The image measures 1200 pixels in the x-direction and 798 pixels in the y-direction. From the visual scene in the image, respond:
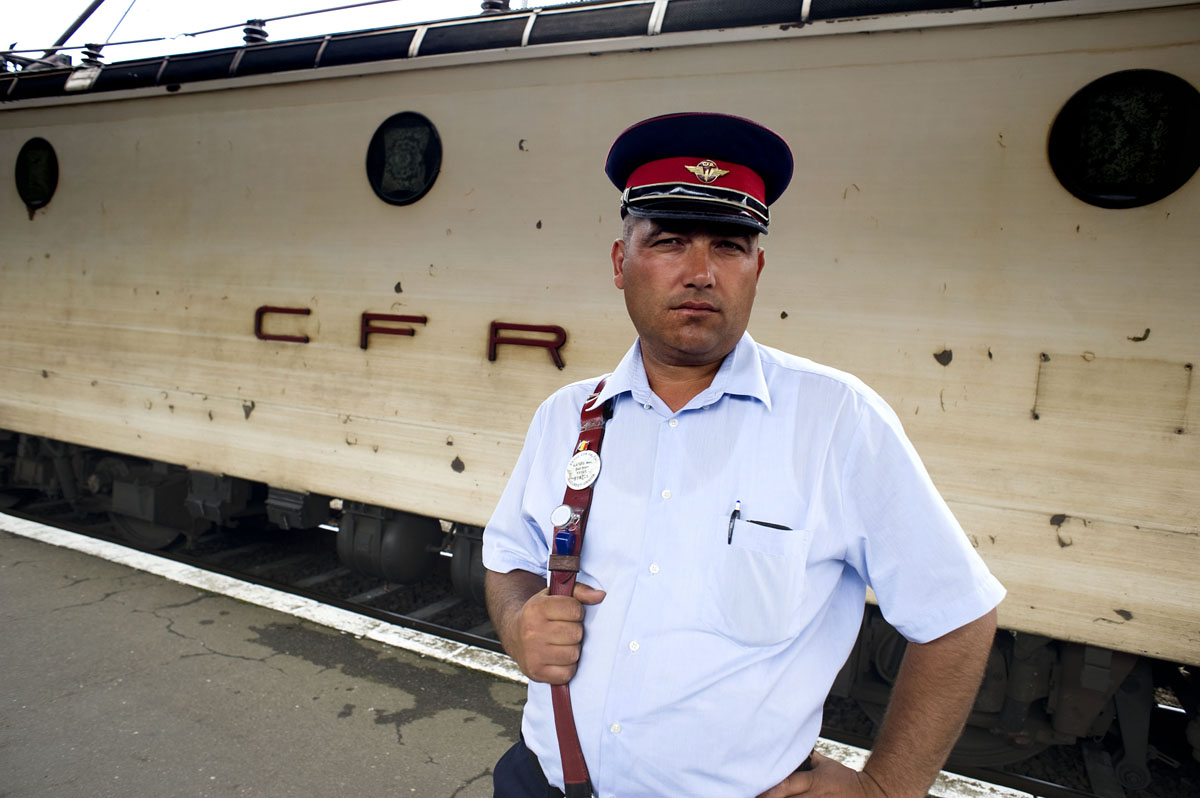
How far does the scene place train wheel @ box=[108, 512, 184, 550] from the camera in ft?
19.8

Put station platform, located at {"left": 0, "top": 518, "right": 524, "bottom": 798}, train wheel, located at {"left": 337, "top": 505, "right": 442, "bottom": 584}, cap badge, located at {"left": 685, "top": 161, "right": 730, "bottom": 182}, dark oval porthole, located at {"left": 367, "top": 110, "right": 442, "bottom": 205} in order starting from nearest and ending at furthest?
cap badge, located at {"left": 685, "top": 161, "right": 730, "bottom": 182}, station platform, located at {"left": 0, "top": 518, "right": 524, "bottom": 798}, dark oval porthole, located at {"left": 367, "top": 110, "right": 442, "bottom": 205}, train wheel, located at {"left": 337, "top": 505, "right": 442, "bottom": 584}

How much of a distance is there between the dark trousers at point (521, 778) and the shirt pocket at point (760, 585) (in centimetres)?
52

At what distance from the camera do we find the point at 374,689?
3881mm

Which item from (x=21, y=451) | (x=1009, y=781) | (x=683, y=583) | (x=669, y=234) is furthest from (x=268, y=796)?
(x=21, y=451)

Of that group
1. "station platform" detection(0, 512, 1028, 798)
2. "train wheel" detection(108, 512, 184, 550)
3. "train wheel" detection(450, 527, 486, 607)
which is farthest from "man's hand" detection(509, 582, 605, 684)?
"train wheel" detection(108, 512, 184, 550)

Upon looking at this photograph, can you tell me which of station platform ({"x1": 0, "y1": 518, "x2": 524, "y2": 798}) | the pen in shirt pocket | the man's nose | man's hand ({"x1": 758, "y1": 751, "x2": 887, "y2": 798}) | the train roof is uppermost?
the train roof

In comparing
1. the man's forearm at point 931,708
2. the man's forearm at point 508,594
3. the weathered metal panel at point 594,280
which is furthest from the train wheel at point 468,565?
the man's forearm at point 931,708

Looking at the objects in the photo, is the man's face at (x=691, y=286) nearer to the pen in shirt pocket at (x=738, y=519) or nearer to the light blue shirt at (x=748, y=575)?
the light blue shirt at (x=748, y=575)

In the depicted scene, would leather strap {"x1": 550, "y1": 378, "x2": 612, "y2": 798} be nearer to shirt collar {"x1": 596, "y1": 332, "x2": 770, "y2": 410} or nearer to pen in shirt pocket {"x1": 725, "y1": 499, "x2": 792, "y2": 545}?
shirt collar {"x1": 596, "y1": 332, "x2": 770, "y2": 410}

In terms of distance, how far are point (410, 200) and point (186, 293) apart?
194 cm

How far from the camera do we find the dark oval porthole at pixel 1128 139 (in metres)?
2.71

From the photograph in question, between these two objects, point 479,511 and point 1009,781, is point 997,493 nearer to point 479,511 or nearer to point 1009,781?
point 1009,781

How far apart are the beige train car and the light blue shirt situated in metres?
1.91

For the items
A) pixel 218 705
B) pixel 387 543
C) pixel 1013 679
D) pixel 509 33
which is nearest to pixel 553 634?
pixel 1013 679
